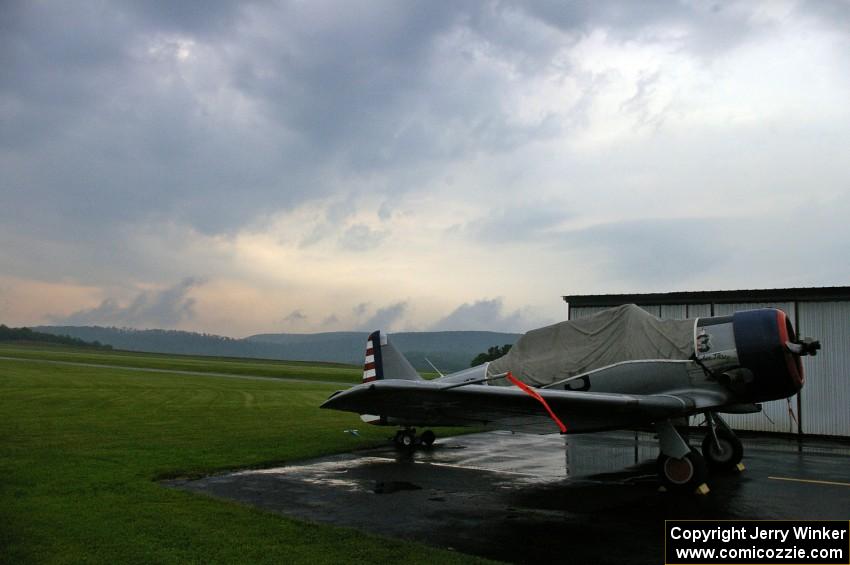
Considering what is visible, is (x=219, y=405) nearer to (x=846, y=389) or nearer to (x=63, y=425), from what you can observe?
(x=63, y=425)

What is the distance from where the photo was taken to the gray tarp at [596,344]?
10.4m

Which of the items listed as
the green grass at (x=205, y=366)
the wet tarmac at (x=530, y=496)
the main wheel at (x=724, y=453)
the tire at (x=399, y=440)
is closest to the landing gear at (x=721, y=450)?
the main wheel at (x=724, y=453)

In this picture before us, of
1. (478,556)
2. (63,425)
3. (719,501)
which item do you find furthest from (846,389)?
(63,425)

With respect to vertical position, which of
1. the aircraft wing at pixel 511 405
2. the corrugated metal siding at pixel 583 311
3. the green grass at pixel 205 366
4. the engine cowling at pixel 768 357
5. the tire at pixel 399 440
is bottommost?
the green grass at pixel 205 366

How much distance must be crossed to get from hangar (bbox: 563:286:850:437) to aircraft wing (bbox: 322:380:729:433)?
32.9 feet

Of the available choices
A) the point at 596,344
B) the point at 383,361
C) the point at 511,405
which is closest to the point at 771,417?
the point at 596,344

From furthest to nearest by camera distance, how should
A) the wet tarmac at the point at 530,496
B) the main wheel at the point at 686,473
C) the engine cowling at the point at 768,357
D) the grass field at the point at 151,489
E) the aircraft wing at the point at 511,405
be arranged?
the engine cowling at the point at 768,357 → the main wheel at the point at 686,473 → the aircraft wing at the point at 511,405 → the wet tarmac at the point at 530,496 → the grass field at the point at 151,489

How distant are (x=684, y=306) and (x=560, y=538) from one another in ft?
48.7

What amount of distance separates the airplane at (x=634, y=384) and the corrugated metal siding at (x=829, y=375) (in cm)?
742

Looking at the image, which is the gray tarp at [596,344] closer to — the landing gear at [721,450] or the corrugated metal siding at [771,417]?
the landing gear at [721,450]

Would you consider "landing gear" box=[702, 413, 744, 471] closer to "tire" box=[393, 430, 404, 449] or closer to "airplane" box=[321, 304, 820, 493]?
"airplane" box=[321, 304, 820, 493]

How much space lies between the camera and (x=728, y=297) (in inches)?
746

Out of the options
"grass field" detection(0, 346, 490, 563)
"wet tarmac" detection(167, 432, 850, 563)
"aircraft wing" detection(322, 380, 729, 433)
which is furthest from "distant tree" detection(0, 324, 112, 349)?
"aircraft wing" detection(322, 380, 729, 433)

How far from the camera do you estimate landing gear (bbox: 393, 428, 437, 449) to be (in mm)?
14305
